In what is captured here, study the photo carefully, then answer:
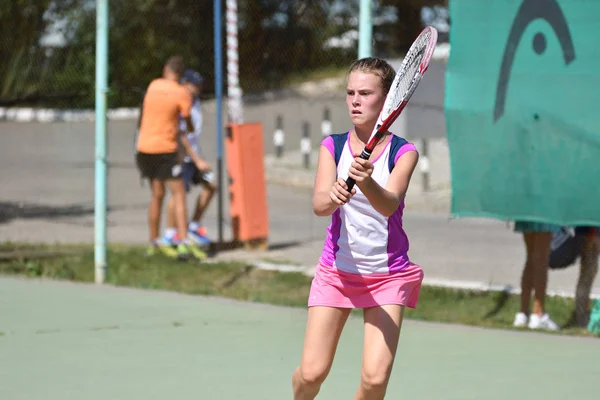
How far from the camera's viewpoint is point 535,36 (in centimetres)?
796

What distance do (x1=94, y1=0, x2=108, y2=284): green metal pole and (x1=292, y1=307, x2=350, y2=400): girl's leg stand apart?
5.14 metres

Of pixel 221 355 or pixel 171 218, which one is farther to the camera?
pixel 171 218

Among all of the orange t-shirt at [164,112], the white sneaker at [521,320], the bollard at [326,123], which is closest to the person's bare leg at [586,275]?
the white sneaker at [521,320]

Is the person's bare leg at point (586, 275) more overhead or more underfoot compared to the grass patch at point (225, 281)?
more overhead

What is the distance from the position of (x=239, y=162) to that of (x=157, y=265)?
5.64 feet

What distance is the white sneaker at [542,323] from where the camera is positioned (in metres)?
8.16

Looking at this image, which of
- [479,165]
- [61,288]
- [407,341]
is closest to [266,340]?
[407,341]

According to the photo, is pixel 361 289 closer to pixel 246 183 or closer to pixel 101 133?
pixel 101 133

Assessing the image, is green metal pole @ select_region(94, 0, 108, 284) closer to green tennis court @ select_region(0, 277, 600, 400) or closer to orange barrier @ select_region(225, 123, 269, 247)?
green tennis court @ select_region(0, 277, 600, 400)

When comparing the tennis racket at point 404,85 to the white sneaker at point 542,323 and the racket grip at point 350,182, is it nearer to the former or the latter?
the racket grip at point 350,182

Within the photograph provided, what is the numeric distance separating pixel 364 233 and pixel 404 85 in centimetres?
68

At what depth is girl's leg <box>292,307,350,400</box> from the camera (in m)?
4.84

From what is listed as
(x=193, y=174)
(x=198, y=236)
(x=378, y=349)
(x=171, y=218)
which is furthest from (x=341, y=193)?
(x=198, y=236)

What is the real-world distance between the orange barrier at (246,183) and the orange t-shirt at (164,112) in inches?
35.1
